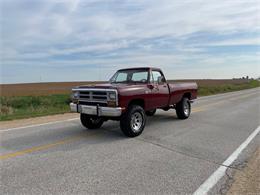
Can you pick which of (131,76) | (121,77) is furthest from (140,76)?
(121,77)

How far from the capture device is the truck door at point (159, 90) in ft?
27.7

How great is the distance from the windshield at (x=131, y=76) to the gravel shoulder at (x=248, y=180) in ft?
14.1

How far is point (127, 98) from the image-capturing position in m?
7.09

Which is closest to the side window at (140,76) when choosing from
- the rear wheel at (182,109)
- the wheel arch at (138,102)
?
the wheel arch at (138,102)

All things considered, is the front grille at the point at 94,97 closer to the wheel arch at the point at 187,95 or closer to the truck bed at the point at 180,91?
the truck bed at the point at 180,91

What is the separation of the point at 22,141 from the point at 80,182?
10.9 feet

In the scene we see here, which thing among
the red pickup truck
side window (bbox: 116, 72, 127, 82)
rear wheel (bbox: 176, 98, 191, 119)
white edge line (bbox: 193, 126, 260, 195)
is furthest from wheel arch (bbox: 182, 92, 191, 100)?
white edge line (bbox: 193, 126, 260, 195)

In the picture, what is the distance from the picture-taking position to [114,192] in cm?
381

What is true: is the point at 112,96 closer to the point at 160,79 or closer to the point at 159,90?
the point at 159,90

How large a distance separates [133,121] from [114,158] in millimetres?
2096

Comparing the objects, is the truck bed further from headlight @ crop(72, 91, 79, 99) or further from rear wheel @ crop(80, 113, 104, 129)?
headlight @ crop(72, 91, 79, 99)

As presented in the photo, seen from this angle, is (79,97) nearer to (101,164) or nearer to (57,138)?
(57,138)

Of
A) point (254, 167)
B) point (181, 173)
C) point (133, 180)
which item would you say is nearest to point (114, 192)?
point (133, 180)

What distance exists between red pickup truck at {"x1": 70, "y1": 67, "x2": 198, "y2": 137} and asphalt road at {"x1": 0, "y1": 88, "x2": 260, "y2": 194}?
0.46 metres
